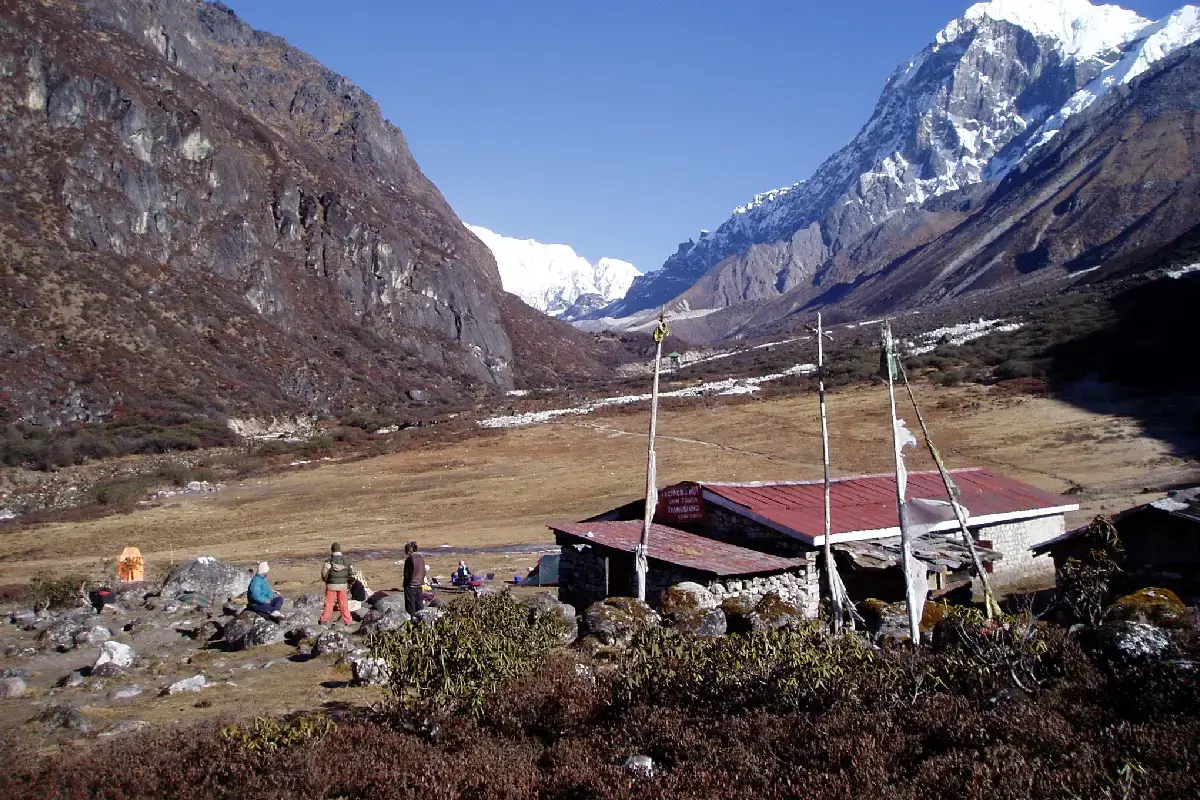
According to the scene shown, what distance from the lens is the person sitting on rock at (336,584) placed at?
1455 cm

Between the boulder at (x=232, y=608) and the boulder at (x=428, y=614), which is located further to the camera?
the boulder at (x=232, y=608)

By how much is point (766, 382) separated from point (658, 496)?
177 ft

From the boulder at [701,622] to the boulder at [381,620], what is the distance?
416 centimetres

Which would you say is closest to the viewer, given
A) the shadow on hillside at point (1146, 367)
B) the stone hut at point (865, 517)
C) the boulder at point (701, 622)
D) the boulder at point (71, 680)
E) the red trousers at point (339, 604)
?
the boulder at point (71, 680)

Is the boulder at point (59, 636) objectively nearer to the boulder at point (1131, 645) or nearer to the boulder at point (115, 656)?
the boulder at point (115, 656)

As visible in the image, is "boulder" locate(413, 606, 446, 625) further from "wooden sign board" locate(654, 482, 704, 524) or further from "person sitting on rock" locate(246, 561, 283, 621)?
"wooden sign board" locate(654, 482, 704, 524)

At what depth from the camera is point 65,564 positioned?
27750 mm

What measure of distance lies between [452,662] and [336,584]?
679cm

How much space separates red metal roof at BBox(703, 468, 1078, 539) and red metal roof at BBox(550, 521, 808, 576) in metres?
0.95

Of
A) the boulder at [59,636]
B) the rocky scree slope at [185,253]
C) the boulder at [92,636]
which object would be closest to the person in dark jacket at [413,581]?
the boulder at [92,636]

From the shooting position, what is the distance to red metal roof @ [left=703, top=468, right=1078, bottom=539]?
712 inches

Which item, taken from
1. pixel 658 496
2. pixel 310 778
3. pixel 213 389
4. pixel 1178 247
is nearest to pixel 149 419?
pixel 213 389

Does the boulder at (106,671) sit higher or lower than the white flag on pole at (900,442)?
lower

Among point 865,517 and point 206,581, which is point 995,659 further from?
point 206,581
